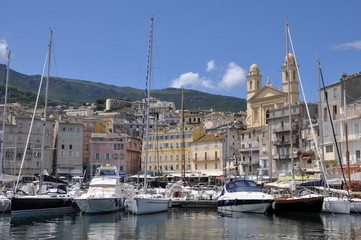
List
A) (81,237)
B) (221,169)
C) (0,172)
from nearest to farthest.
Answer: (81,237), (0,172), (221,169)

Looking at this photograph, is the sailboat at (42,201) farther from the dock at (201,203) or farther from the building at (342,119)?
the building at (342,119)

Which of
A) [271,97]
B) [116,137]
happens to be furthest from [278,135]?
[116,137]

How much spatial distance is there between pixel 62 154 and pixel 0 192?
159ft

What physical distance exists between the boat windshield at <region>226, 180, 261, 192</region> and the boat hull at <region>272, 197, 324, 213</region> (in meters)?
2.23

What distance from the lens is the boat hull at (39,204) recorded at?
3716cm

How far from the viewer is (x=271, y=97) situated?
305ft

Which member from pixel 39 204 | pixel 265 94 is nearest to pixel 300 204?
pixel 39 204

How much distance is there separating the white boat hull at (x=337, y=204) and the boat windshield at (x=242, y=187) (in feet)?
18.9

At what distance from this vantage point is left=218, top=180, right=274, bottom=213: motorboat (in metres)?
38.6

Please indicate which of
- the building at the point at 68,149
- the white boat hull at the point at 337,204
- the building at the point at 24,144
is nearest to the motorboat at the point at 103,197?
the white boat hull at the point at 337,204

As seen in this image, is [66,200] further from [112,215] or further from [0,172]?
[0,172]

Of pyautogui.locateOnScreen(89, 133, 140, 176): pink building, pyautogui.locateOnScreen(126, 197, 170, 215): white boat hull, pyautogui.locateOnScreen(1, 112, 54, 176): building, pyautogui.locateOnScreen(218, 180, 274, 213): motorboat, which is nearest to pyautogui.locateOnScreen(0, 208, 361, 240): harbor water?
pyautogui.locateOnScreen(126, 197, 170, 215): white boat hull

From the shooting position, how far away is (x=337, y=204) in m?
38.4

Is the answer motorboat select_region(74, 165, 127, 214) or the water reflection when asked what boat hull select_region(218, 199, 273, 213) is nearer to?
the water reflection
